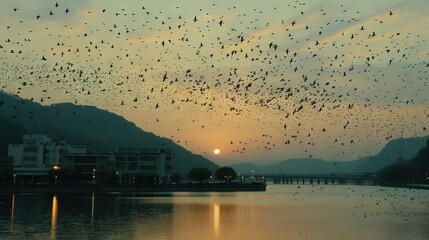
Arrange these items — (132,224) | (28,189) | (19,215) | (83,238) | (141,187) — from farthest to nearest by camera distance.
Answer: (141,187)
(28,189)
(19,215)
(132,224)
(83,238)

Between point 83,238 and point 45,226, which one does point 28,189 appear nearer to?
point 45,226

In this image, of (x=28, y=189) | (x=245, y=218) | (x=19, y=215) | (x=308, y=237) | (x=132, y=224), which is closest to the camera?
(x=308, y=237)

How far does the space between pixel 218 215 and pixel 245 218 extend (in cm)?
557

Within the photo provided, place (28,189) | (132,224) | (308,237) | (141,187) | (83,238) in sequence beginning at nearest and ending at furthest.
Result: (83,238)
(308,237)
(132,224)
(28,189)
(141,187)

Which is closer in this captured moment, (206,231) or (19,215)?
(206,231)

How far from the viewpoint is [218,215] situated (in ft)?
274

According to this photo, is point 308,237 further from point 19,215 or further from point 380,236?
point 19,215

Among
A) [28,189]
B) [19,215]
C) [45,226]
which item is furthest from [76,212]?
[28,189]

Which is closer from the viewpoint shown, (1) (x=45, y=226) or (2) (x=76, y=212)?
(1) (x=45, y=226)

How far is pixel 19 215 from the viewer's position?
243 ft

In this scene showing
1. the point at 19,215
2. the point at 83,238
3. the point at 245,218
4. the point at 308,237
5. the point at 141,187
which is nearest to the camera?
the point at 83,238

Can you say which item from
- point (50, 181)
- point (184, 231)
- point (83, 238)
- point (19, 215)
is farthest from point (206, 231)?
point (50, 181)

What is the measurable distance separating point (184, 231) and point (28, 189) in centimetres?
10448

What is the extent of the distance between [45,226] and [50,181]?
13184cm
